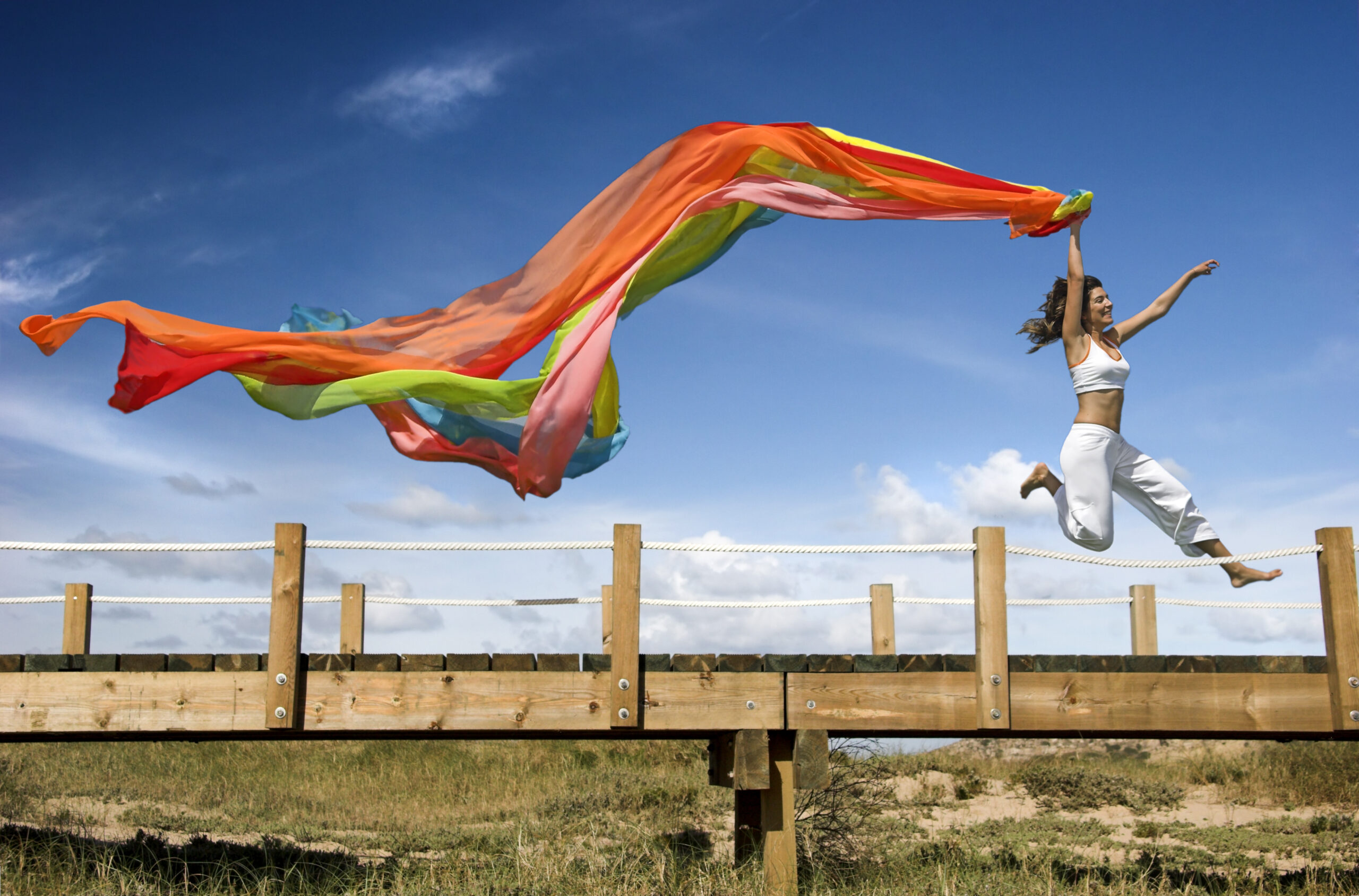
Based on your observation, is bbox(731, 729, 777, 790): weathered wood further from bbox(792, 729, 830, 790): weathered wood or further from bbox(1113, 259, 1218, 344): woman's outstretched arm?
bbox(1113, 259, 1218, 344): woman's outstretched arm

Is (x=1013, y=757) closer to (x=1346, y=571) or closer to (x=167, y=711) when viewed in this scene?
(x=1346, y=571)

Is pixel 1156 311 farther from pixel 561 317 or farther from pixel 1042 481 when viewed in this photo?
pixel 561 317

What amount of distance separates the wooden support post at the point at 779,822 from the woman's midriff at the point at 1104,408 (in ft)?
9.96

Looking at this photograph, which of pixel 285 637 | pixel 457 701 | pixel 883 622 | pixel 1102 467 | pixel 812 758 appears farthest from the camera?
pixel 883 622

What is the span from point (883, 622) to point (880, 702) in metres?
3.04

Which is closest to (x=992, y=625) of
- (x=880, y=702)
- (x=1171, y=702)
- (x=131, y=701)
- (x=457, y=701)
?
(x=880, y=702)

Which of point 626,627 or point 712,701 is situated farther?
point 712,701

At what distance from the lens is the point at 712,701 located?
646 cm

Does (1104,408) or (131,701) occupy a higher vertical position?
(1104,408)

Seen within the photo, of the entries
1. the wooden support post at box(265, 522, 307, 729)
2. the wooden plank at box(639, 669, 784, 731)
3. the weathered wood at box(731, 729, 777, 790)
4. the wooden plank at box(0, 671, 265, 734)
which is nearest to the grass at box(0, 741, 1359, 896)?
the weathered wood at box(731, 729, 777, 790)

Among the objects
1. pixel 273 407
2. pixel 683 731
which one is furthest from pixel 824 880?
pixel 273 407

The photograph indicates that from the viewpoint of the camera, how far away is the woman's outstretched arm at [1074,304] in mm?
7371

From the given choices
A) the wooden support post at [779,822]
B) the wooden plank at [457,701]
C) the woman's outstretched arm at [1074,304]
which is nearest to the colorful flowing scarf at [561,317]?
the woman's outstretched arm at [1074,304]

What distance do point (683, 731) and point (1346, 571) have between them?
4.19 meters
